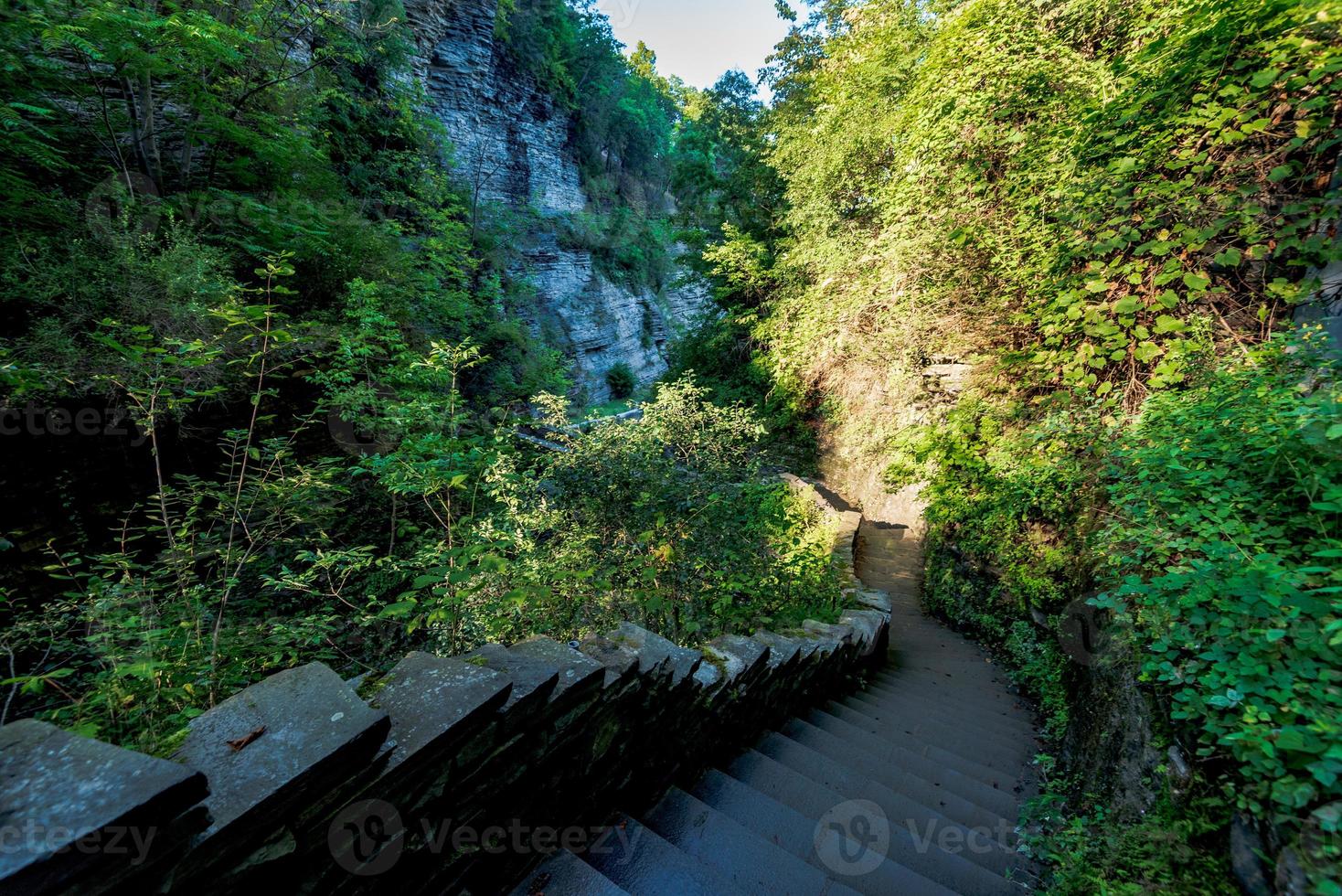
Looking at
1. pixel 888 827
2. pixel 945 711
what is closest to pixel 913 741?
pixel 945 711

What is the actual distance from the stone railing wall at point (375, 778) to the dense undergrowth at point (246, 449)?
42cm

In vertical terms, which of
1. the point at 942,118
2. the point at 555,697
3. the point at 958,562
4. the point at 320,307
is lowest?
the point at 958,562

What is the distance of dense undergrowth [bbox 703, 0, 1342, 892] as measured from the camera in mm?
1596

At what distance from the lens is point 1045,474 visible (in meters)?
4.08

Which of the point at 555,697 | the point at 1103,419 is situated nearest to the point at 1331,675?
the point at 555,697

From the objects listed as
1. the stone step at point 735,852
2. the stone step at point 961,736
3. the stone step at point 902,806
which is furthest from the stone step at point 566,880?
the stone step at point 961,736

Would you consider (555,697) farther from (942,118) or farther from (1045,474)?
(942,118)

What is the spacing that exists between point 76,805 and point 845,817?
8.62 feet

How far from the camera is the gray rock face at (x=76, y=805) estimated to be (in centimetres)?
67

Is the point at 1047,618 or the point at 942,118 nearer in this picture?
the point at 1047,618

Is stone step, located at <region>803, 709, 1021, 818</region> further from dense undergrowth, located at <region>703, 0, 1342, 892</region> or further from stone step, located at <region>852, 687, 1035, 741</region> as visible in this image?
stone step, located at <region>852, 687, 1035, 741</region>

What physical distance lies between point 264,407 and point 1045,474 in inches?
335

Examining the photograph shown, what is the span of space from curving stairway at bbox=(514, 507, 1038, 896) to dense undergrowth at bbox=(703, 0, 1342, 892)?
0.33m

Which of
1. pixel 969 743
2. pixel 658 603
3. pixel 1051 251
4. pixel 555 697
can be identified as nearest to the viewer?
pixel 555 697
